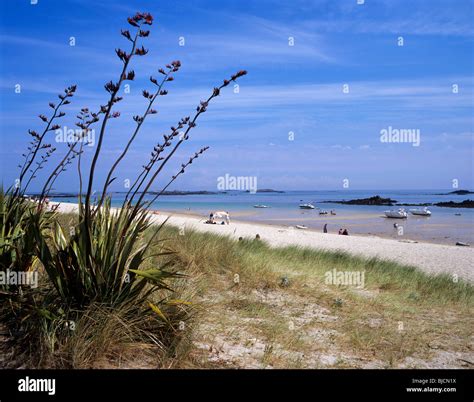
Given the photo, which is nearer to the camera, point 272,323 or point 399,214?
point 272,323

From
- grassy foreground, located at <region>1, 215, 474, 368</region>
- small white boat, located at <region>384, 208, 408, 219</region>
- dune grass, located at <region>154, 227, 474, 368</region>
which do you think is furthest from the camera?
small white boat, located at <region>384, 208, 408, 219</region>

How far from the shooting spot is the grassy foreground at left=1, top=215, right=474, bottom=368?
3.99m

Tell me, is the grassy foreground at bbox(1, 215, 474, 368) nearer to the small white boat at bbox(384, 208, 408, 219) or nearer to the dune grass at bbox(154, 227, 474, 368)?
the dune grass at bbox(154, 227, 474, 368)

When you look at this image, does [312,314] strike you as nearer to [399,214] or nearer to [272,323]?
[272,323]

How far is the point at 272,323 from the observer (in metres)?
5.32

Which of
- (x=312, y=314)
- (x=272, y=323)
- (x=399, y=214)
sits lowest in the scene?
(x=399, y=214)

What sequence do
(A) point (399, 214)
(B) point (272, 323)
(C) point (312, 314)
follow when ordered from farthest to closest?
(A) point (399, 214) → (C) point (312, 314) → (B) point (272, 323)

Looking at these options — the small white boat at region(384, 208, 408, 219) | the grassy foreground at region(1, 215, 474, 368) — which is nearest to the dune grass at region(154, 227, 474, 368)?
the grassy foreground at region(1, 215, 474, 368)

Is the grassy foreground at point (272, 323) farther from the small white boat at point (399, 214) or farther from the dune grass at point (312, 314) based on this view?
the small white boat at point (399, 214)

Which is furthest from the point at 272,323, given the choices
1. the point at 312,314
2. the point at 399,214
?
the point at 399,214

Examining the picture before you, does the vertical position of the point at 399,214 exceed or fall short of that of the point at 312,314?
it falls short
